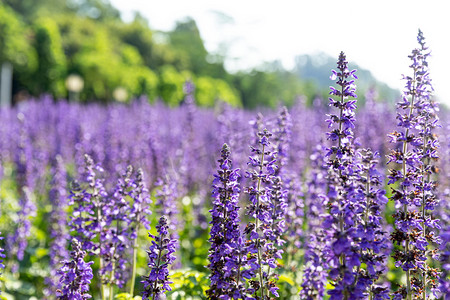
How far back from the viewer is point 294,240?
6000 millimetres

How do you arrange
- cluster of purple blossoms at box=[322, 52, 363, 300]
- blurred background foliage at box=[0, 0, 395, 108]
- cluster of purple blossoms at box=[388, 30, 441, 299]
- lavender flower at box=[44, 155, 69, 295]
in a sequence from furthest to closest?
blurred background foliage at box=[0, 0, 395, 108] < lavender flower at box=[44, 155, 69, 295] < cluster of purple blossoms at box=[388, 30, 441, 299] < cluster of purple blossoms at box=[322, 52, 363, 300]

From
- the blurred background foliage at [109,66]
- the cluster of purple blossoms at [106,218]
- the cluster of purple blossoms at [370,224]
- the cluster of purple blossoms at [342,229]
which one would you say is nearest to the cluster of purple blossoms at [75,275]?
the cluster of purple blossoms at [106,218]

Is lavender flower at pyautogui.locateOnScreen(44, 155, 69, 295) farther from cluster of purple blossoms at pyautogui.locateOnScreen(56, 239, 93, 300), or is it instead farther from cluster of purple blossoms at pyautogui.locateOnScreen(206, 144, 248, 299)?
cluster of purple blossoms at pyautogui.locateOnScreen(206, 144, 248, 299)

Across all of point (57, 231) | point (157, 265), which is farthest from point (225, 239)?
point (57, 231)

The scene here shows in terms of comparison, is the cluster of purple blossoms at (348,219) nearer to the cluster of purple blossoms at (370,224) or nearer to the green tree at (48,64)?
the cluster of purple blossoms at (370,224)

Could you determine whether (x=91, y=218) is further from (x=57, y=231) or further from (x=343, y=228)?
(x=343, y=228)

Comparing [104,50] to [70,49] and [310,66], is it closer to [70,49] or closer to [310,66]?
[70,49]

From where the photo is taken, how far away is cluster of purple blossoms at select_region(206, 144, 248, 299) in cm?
317

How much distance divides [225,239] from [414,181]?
158 centimetres

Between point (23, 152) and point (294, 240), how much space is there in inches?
294

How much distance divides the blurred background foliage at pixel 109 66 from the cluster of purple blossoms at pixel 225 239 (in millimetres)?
20043

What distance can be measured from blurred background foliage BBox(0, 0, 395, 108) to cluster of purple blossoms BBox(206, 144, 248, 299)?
2004cm

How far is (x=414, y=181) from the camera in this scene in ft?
10.9

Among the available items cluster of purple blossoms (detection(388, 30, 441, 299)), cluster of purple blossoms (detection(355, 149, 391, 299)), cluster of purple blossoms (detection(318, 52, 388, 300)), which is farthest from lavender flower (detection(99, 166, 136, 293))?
cluster of purple blossoms (detection(388, 30, 441, 299))
